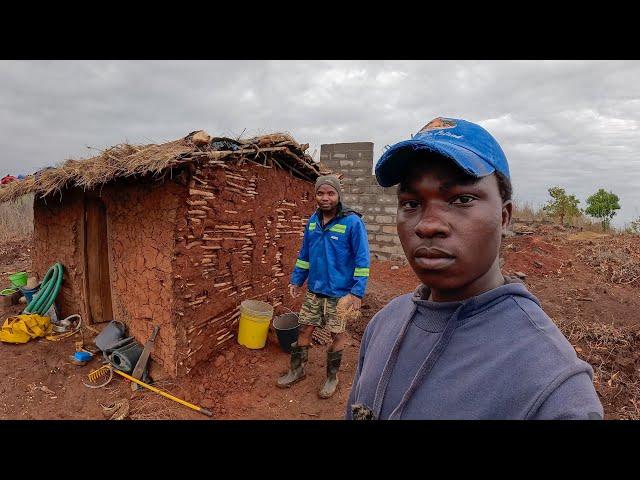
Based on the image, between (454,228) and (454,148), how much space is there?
8.6 inches

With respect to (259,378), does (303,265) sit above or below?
above

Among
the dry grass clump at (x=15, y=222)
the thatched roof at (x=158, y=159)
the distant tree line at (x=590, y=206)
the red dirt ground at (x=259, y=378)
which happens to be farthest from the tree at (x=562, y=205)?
the dry grass clump at (x=15, y=222)

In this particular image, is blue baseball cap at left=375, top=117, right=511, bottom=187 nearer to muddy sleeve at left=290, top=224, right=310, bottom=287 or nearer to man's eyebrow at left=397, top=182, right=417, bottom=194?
man's eyebrow at left=397, top=182, right=417, bottom=194

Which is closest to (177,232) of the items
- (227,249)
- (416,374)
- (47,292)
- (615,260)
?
(227,249)

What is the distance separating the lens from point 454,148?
95 centimetres

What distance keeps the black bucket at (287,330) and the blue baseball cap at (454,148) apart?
182 inches

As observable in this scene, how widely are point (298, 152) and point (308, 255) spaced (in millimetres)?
2660

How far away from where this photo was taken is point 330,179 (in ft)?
14.0

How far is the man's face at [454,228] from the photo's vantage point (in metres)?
0.95

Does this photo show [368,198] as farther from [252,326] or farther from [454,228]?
[454,228]

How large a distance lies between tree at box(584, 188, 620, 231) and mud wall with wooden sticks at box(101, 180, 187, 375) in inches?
639

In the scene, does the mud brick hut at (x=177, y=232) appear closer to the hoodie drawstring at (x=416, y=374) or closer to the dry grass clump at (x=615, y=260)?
the hoodie drawstring at (x=416, y=374)
